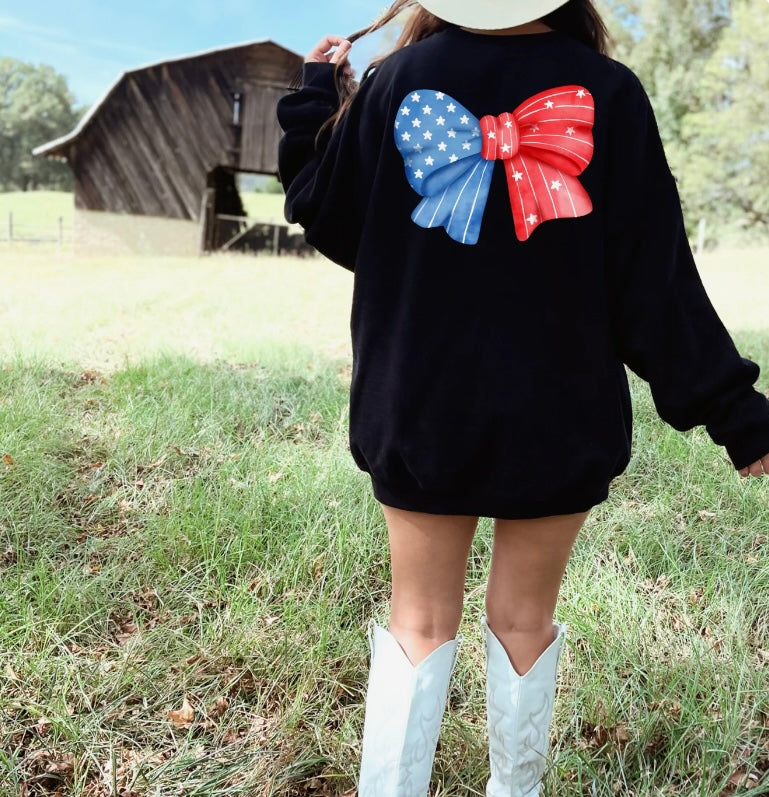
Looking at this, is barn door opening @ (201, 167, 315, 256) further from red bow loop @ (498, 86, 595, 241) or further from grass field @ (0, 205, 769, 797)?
red bow loop @ (498, 86, 595, 241)

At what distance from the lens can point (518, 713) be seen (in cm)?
156

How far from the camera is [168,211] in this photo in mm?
18438

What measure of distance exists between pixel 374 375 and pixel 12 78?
2730 inches

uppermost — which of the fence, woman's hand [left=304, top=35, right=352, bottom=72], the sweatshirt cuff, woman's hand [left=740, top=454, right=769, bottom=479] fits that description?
woman's hand [left=304, top=35, right=352, bottom=72]

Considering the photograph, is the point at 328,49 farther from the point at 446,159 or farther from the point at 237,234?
the point at 237,234

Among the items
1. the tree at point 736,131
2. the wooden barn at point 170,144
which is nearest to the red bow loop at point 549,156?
the wooden barn at point 170,144

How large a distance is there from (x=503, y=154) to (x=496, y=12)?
0.72 ft

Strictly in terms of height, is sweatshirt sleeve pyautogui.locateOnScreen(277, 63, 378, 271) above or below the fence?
above

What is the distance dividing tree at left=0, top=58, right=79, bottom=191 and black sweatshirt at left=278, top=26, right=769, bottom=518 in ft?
190

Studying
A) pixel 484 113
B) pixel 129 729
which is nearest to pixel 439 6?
pixel 484 113

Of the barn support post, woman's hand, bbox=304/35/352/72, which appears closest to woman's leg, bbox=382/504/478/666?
woman's hand, bbox=304/35/352/72

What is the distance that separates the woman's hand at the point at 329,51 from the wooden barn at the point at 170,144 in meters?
17.4

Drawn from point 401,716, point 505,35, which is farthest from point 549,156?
point 401,716

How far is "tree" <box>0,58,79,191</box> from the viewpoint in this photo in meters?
54.4
